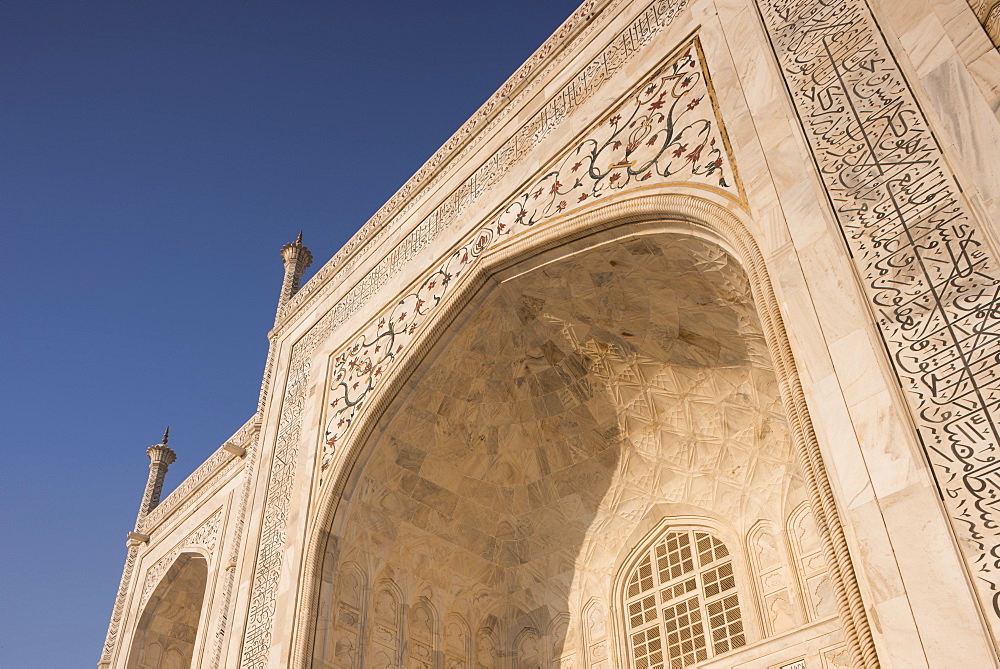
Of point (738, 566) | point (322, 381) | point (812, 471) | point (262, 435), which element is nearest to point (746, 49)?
point (812, 471)

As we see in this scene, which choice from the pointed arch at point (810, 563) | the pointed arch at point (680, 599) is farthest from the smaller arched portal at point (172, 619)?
the pointed arch at point (810, 563)

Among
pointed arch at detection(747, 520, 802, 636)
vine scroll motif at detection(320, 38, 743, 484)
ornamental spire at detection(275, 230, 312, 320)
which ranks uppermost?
ornamental spire at detection(275, 230, 312, 320)

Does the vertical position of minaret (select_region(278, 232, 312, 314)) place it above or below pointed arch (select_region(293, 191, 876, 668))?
above

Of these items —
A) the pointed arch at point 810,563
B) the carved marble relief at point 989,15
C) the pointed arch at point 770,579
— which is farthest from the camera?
the pointed arch at point 770,579

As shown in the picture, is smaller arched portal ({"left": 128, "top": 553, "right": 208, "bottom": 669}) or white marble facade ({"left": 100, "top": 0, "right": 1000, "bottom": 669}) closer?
white marble facade ({"left": 100, "top": 0, "right": 1000, "bottom": 669})

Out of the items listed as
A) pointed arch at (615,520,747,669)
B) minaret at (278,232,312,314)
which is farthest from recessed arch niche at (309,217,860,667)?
minaret at (278,232,312,314)

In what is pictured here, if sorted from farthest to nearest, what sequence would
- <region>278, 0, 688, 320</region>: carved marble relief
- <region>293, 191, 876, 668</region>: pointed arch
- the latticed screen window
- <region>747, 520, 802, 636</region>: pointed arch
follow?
1. <region>278, 0, 688, 320</region>: carved marble relief
2. the latticed screen window
3. <region>747, 520, 802, 636</region>: pointed arch
4. <region>293, 191, 876, 668</region>: pointed arch

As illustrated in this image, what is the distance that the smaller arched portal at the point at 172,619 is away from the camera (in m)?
9.80

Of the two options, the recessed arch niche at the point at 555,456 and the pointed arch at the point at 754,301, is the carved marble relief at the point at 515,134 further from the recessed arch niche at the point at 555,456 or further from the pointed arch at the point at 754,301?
the recessed arch niche at the point at 555,456

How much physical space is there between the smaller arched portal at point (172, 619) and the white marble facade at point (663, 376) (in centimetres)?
145

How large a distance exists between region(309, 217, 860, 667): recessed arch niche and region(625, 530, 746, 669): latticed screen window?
180 mm

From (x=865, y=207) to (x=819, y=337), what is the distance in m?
0.58

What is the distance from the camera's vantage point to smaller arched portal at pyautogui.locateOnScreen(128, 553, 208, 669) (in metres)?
9.80

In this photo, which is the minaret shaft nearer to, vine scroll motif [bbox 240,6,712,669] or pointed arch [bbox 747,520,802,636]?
vine scroll motif [bbox 240,6,712,669]
